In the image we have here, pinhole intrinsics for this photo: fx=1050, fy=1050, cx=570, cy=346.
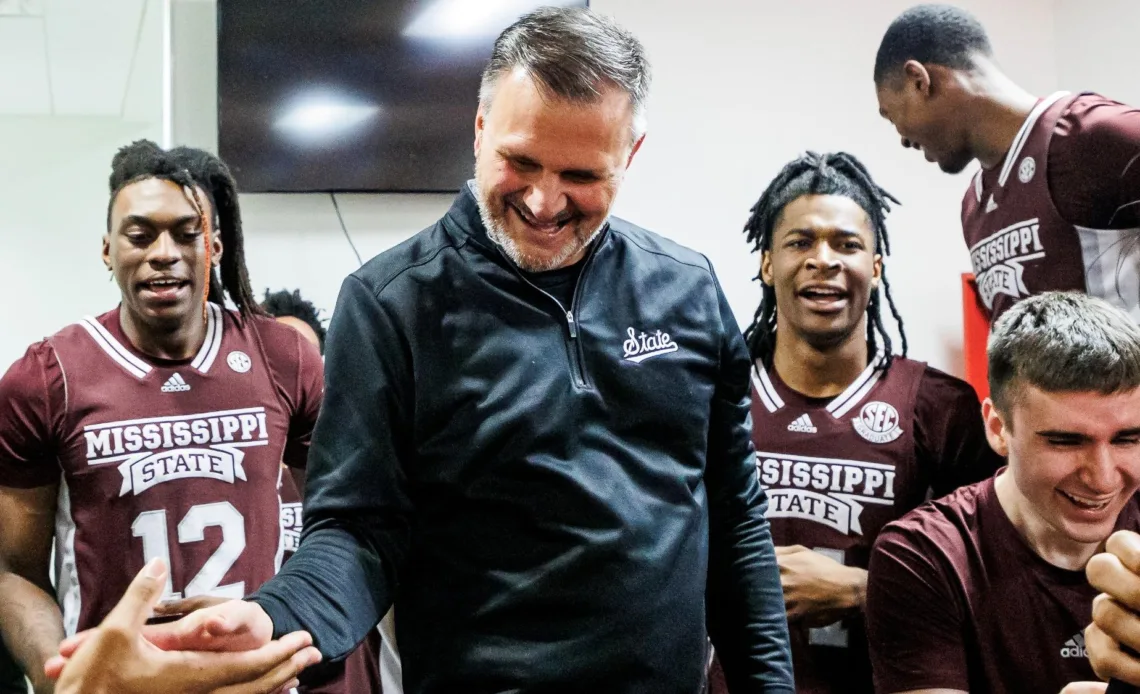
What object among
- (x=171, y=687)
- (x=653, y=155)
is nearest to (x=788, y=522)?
(x=171, y=687)

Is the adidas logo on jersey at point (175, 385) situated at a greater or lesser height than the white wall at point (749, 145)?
lesser

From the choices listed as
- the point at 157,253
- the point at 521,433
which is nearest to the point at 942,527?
the point at 521,433

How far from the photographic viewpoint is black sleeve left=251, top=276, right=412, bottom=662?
1.21 meters

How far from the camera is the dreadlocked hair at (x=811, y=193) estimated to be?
2.59 metres

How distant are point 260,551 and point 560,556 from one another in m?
1.22

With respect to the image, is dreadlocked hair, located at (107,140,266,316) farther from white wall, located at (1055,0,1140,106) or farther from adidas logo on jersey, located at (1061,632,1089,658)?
white wall, located at (1055,0,1140,106)

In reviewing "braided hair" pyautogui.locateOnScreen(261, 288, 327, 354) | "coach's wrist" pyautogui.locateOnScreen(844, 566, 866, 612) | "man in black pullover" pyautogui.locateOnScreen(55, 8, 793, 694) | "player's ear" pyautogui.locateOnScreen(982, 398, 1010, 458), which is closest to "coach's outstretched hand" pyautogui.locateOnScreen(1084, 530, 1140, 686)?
"man in black pullover" pyautogui.locateOnScreen(55, 8, 793, 694)

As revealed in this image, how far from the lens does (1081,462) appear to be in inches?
67.8

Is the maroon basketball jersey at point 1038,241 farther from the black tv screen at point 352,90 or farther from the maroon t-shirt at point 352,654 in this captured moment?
the black tv screen at point 352,90

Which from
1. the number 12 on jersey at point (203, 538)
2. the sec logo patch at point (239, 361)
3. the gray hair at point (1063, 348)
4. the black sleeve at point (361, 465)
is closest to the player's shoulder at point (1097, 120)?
the gray hair at point (1063, 348)

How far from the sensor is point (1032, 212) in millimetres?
2279

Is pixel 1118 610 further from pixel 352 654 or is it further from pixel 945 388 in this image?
pixel 352 654

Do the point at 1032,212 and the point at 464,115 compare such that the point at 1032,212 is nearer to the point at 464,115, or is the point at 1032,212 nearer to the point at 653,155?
the point at 653,155

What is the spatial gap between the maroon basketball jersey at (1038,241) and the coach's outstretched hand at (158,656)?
1.85 m
